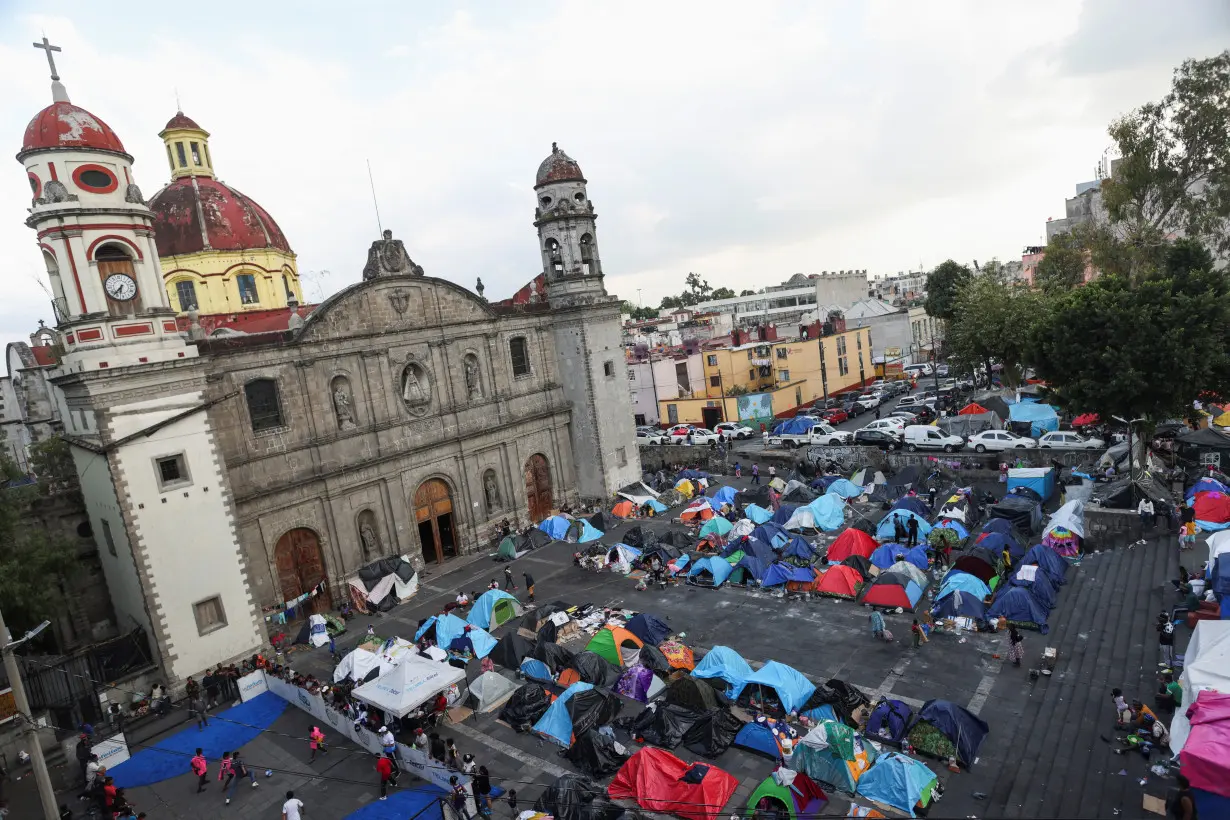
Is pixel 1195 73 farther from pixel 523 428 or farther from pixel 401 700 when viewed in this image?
pixel 401 700

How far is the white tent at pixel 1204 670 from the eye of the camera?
1302cm

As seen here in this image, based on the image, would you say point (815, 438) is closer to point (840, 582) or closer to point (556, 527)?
point (556, 527)

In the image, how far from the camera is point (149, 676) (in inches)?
830

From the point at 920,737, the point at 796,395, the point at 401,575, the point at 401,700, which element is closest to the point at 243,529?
the point at 401,575

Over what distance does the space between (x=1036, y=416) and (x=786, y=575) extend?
941 inches

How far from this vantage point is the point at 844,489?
3183 cm

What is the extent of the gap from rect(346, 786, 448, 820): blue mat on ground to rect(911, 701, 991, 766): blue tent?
1067 centimetres

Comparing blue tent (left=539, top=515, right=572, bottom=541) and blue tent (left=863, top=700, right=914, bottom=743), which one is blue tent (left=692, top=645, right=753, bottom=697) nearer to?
blue tent (left=863, top=700, right=914, bottom=743)

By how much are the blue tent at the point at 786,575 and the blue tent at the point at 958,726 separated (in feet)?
28.7

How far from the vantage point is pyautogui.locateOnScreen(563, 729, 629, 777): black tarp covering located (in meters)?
15.5

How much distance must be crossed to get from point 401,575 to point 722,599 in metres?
12.8

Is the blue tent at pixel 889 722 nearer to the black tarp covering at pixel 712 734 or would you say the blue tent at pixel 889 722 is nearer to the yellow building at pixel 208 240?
the black tarp covering at pixel 712 734

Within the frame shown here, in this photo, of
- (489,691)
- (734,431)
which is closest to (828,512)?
(489,691)

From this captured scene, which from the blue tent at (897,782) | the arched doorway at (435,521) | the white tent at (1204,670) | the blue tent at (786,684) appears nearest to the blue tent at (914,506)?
the white tent at (1204,670)
